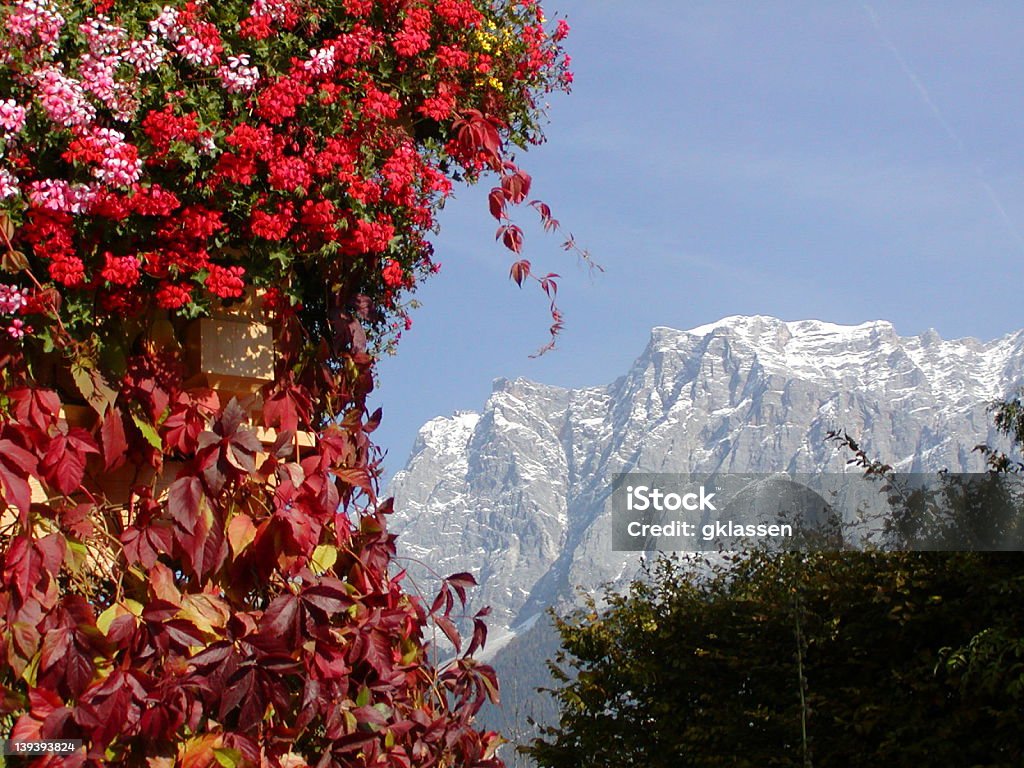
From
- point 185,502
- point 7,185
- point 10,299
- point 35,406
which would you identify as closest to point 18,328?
point 10,299

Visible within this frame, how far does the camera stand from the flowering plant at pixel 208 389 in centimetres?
272

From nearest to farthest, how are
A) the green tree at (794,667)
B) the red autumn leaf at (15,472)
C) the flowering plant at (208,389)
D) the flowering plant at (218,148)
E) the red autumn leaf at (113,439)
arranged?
the red autumn leaf at (15,472) < the flowering plant at (208,389) < the flowering plant at (218,148) < the red autumn leaf at (113,439) < the green tree at (794,667)

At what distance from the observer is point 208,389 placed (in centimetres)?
320

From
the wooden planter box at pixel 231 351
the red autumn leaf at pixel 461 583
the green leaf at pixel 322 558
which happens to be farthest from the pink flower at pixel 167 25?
the red autumn leaf at pixel 461 583

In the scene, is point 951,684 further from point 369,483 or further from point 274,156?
point 274,156

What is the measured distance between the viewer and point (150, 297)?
3094mm

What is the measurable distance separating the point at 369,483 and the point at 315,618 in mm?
595

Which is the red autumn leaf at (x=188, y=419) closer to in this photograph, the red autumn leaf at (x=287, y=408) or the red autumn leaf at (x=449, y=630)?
the red autumn leaf at (x=287, y=408)

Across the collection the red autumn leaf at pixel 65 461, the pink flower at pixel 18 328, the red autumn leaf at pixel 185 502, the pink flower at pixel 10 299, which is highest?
the pink flower at pixel 10 299

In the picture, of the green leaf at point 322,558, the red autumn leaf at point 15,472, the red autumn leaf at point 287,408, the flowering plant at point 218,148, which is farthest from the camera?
the red autumn leaf at point 287,408

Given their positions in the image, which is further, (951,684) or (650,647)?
(650,647)

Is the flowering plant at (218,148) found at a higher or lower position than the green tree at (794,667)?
higher

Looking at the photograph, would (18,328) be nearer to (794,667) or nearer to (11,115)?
(11,115)

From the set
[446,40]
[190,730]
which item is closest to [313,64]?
[446,40]
